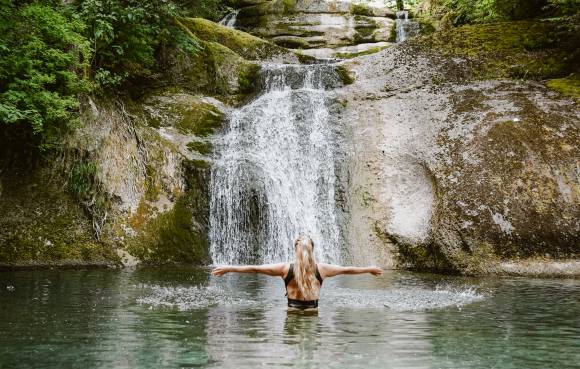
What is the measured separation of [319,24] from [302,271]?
24711 millimetres

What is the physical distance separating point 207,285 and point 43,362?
5650 mm

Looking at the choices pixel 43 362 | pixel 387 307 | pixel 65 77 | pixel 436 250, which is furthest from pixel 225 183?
pixel 43 362

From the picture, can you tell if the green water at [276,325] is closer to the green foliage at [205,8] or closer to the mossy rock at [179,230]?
the mossy rock at [179,230]

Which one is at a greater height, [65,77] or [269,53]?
[269,53]

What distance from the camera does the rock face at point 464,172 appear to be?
13117 millimetres

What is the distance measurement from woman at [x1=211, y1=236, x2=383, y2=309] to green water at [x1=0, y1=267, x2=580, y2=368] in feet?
0.84

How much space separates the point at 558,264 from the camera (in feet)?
41.1

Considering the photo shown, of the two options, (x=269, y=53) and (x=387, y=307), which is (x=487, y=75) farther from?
(x=387, y=307)

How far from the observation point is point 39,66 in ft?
43.3

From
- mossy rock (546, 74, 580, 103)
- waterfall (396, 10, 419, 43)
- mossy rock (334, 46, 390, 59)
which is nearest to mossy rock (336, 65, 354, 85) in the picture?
mossy rock (546, 74, 580, 103)

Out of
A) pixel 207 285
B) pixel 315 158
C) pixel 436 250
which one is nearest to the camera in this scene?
pixel 207 285

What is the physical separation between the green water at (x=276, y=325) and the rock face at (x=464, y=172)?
2.61 metres

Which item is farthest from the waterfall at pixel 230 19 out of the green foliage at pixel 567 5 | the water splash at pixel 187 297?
the water splash at pixel 187 297

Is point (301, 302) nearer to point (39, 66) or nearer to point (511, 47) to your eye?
point (39, 66)
